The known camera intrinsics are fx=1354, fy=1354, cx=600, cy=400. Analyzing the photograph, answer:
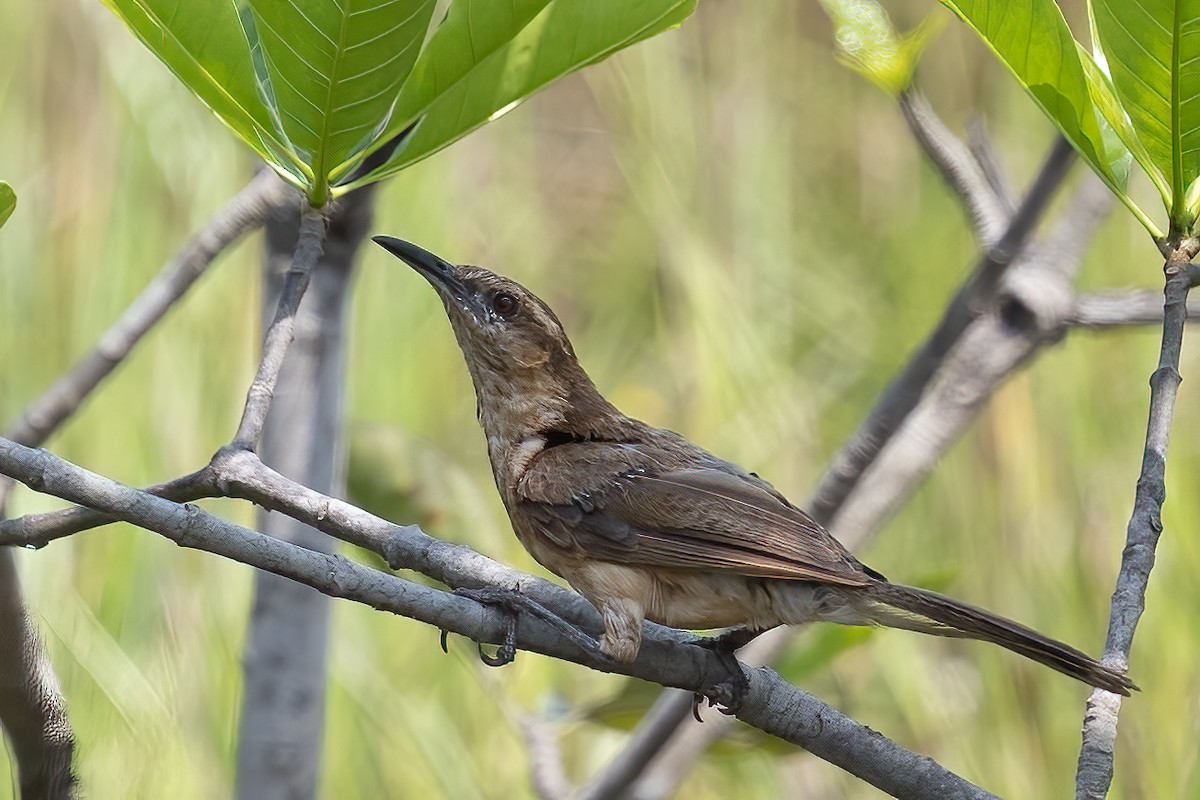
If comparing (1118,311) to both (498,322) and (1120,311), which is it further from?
(498,322)

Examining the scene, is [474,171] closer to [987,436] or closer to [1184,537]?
[987,436]

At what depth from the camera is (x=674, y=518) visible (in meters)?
2.60

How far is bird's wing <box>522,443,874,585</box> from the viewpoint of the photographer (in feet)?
8.05

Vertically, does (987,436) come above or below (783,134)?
below

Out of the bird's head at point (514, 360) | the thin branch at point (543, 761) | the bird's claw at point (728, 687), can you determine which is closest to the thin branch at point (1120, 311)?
the bird's head at point (514, 360)

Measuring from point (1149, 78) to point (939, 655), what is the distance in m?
3.53

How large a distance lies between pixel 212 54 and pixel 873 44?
1270 millimetres

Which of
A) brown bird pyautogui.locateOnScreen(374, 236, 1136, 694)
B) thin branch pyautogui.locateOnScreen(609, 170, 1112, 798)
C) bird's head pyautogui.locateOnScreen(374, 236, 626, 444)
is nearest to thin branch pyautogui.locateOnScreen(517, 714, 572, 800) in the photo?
thin branch pyautogui.locateOnScreen(609, 170, 1112, 798)

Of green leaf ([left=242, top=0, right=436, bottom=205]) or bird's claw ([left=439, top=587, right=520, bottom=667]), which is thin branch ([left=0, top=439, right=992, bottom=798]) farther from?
green leaf ([left=242, top=0, right=436, bottom=205])

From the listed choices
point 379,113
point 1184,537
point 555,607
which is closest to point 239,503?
point 555,607

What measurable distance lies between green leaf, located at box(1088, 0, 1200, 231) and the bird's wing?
2.93 ft

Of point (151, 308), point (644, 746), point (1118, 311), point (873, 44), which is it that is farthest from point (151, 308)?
point (1118, 311)

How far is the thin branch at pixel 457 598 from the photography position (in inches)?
63.7

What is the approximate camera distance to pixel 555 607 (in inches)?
85.4
